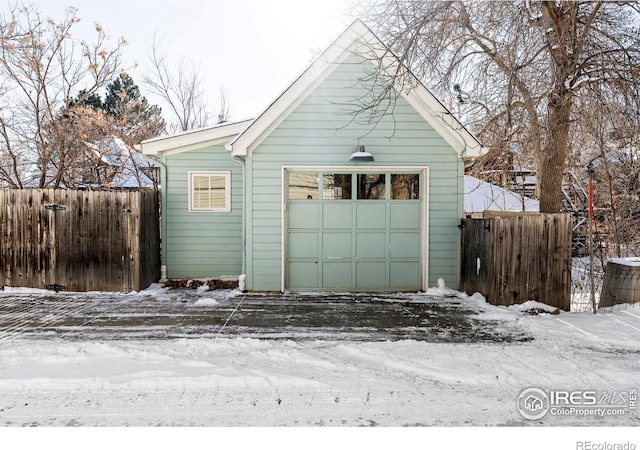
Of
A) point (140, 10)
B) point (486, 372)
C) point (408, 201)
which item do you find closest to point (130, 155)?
point (140, 10)

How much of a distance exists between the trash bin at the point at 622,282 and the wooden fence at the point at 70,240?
8.34 m

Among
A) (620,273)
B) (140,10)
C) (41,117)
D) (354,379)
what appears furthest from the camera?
(41,117)

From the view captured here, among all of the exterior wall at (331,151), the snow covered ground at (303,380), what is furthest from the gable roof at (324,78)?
the snow covered ground at (303,380)

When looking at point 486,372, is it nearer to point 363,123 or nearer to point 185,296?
point 363,123

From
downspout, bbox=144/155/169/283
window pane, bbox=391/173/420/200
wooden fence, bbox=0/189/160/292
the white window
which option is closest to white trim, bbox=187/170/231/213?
the white window

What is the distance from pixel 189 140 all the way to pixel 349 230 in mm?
4082

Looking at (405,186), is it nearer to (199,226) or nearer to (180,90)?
(199,226)

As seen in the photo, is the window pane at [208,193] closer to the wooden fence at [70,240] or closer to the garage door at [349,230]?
the wooden fence at [70,240]

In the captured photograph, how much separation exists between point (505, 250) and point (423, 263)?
1799 mm

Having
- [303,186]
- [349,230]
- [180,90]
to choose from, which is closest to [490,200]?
[349,230]

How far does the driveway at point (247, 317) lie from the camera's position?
545 centimetres

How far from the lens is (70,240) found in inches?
322

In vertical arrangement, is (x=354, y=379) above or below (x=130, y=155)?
below
